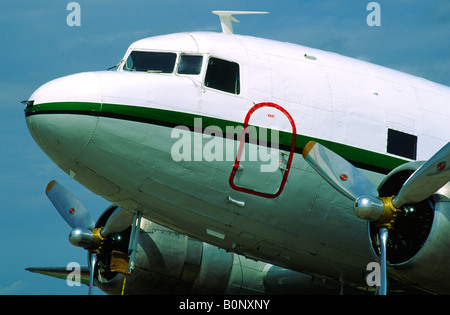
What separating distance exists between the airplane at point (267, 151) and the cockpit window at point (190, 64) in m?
0.02

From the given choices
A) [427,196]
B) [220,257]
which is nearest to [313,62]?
[427,196]

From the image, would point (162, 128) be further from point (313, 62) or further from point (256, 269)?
point (256, 269)

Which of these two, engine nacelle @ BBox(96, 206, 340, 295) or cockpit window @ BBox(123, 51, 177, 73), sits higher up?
cockpit window @ BBox(123, 51, 177, 73)

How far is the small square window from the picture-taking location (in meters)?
13.3

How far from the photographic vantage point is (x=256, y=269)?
1744 cm

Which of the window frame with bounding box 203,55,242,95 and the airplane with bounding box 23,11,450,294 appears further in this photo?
the window frame with bounding box 203,55,242,95

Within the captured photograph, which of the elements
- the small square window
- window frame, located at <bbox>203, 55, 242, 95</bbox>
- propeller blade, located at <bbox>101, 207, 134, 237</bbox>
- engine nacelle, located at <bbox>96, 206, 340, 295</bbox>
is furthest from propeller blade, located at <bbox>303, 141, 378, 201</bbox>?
propeller blade, located at <bbox>101, 207, 134, 237</bbox>

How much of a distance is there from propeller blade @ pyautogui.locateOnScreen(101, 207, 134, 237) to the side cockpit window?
4201 mm

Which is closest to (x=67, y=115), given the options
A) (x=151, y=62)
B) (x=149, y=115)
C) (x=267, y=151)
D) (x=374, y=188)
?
(x=149, y=115)

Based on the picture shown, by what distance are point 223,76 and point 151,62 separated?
1221 millimetres

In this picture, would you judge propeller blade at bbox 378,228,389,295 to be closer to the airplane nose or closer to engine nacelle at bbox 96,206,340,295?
engine nacelle at bbox 96,206,340,295

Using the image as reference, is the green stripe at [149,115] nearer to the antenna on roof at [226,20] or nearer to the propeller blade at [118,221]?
the antenna on roof at [226,20]

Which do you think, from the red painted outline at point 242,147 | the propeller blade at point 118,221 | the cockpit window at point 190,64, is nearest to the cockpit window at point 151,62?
the cockpit window at point 190,64
